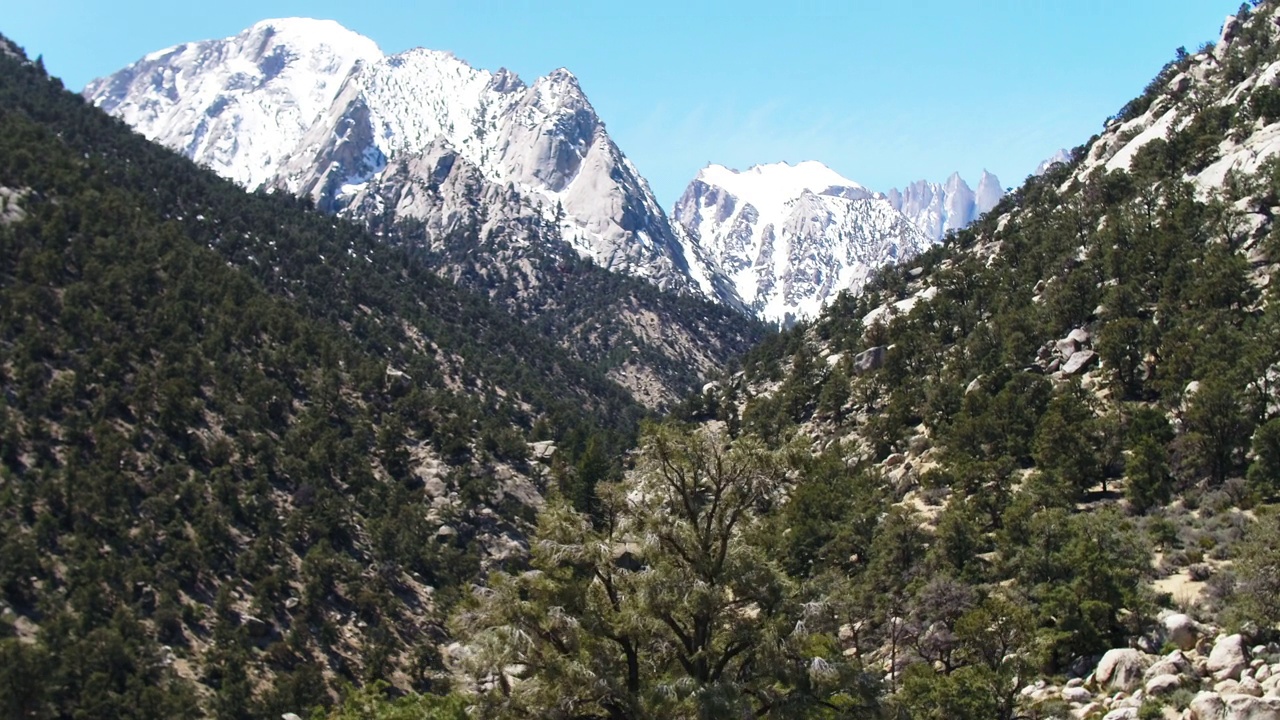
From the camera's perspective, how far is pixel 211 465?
248 ft

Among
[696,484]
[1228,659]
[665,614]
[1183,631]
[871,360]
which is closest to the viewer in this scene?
[665,614]

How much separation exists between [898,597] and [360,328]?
93.2 m

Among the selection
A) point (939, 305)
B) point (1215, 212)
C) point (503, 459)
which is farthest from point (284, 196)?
point (1215, 212)

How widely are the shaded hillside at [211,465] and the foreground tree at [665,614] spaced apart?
126 ft

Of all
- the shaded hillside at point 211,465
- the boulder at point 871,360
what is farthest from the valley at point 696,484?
the boulder at point 871,360

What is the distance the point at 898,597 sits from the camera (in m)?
47.3

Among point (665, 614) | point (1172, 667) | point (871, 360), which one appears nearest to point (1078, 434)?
point (1172, 667)

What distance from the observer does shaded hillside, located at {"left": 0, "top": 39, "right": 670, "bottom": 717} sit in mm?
55469

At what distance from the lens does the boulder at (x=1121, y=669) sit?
3044 centimetres

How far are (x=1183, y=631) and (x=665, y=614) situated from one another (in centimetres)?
2218

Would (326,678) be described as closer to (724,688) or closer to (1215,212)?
(724,688)

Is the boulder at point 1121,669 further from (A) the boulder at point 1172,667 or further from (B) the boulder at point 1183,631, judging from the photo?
(B) the boulder at point 1183,631

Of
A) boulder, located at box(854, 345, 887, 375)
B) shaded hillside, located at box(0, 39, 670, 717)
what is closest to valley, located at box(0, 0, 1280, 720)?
shaded hillside, located at box(0, 39, 670, 717)

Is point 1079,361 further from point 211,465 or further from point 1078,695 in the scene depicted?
point 211,465
